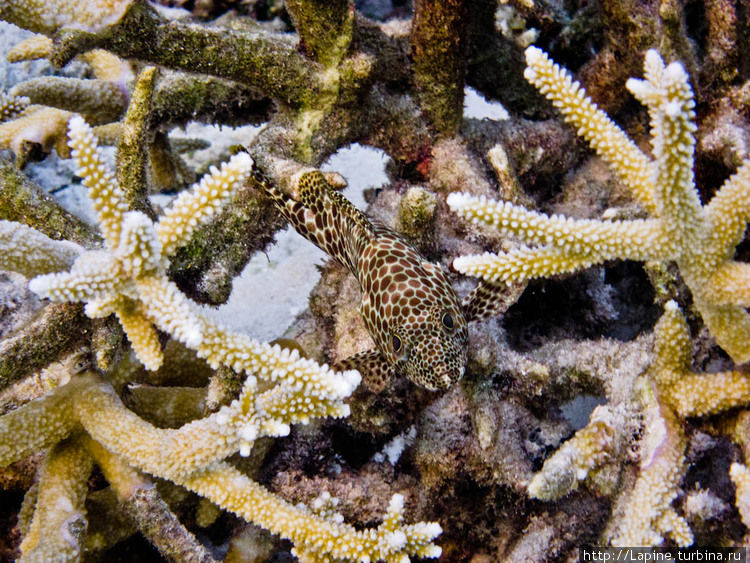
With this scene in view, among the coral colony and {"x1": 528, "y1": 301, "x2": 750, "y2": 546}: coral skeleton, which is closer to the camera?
the coral colony

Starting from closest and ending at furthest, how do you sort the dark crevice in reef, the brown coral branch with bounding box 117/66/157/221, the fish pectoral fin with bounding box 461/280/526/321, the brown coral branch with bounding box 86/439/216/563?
1. the brown coral branch with bounding box 86/439/216/563
2. the brown coral branch with bounding box 117/66/157/221
3. the fish pectoral fin with bounding box 461/280/526/321
4. the dark crevice in reef

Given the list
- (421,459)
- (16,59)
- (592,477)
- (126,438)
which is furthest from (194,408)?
(16,59)

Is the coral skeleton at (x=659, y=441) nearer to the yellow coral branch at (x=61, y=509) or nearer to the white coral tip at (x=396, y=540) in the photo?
the white coral tip at (x=396, y=540)

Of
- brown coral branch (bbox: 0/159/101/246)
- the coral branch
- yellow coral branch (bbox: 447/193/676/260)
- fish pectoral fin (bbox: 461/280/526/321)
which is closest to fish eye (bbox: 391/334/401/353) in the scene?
fish pectoral fin (bbox: 461/280/526/321)

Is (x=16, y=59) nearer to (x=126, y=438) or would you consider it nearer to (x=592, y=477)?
(x=126, y=438)

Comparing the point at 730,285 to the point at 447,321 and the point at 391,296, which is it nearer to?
the point at 447,321

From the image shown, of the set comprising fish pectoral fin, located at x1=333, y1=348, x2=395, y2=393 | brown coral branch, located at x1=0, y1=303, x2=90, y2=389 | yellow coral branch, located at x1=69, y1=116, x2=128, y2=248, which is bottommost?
brown coral branch, located at x1=0, y1=303, x2=90, y2=389

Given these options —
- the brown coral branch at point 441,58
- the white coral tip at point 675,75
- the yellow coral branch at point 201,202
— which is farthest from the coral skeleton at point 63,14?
the white coral tip at point 675,75

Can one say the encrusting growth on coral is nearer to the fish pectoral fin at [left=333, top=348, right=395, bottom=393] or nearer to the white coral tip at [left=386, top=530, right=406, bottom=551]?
the white coral tip at [left=386, top=530, right=406, bottom=551]
